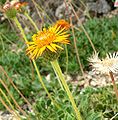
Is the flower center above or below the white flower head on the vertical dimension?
above

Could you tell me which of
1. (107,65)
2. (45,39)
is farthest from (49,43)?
(107,65)

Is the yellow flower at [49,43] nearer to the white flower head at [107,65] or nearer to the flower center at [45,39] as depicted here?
the flower center at [45,39]

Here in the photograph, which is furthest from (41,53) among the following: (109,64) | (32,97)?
(32,97)

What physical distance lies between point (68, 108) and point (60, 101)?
198mm

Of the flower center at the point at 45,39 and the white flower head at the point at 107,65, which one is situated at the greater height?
the flower center at the point at 45,39

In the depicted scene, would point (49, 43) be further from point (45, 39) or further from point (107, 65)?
point (107, 65)

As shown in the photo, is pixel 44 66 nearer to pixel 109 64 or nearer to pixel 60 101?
pixel 60 101

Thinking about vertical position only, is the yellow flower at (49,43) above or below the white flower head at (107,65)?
above

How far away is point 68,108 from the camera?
91.0 inches

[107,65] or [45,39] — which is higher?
[45,39]

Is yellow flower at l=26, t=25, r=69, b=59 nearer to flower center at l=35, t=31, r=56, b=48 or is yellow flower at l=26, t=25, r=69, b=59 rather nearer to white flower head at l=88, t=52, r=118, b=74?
flower center at l=35, t=31, r=56, b=48

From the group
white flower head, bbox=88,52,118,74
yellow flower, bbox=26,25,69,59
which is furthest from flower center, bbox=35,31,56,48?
white flower head, bbox=88,52,118,74

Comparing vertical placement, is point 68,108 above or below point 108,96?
above

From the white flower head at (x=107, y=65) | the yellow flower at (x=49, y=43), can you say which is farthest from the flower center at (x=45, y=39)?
the white flower head at (x=107, y=65)
